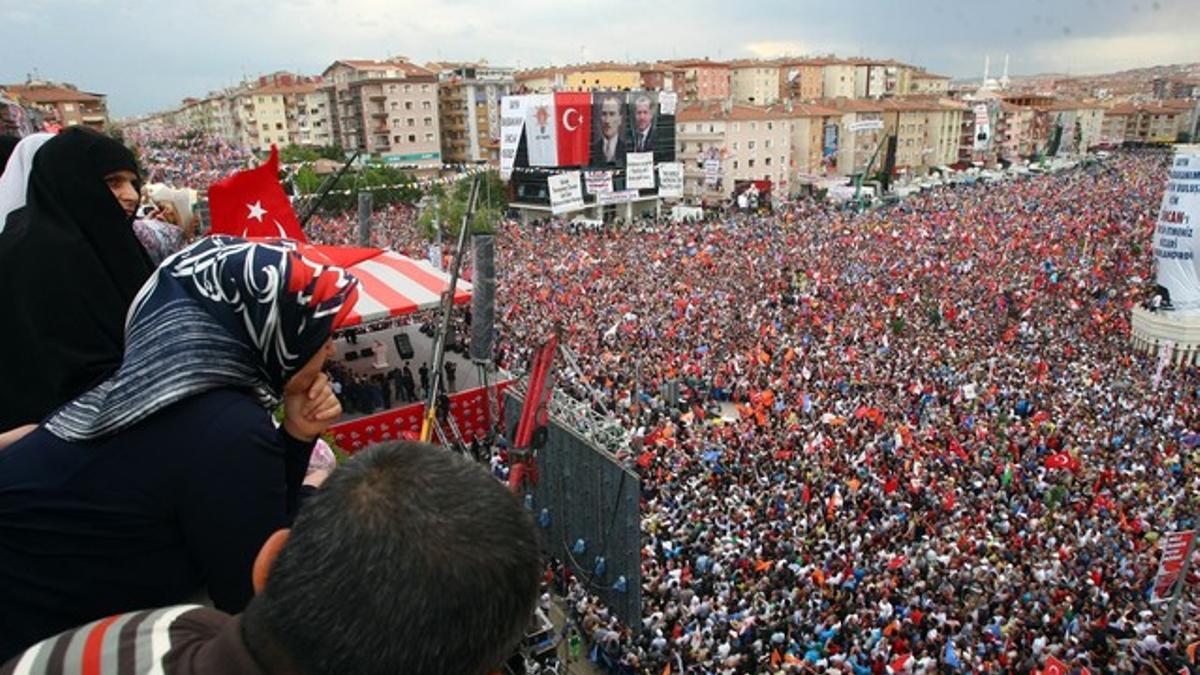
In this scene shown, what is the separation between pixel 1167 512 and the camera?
1240 centimetres

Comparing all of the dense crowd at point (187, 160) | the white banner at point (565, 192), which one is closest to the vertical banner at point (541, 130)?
the white banner at point (565, 192)

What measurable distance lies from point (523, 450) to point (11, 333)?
6355mm

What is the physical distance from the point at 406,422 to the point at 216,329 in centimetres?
1515

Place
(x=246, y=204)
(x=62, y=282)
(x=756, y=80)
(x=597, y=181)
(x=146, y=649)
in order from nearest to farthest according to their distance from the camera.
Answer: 1. (x=146, y=649)
2. (x=62, y=282)
3. (x=246, y=204)
4. (x=597, y=181)
5. (x=756, y=80)

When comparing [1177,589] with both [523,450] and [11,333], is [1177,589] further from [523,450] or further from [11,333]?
[11,333]

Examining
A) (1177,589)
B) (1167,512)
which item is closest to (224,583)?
(1177,589)

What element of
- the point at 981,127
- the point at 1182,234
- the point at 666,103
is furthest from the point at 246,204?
the point at 981,127

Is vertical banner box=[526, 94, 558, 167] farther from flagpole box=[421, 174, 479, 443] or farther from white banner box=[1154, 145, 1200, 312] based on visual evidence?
flagpole box=[421, 174, 479, 443]

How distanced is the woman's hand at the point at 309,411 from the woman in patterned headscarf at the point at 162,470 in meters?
0.17

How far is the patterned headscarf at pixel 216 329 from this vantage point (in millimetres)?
1521

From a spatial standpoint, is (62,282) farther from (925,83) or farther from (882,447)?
(925,83)

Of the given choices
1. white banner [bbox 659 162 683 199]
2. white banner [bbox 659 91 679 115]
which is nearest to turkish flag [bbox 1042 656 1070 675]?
white banner [bbox 659 162 683 199]

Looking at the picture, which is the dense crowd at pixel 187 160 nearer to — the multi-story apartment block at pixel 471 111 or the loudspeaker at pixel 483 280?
the multi-story apartment block at pixel 471 111

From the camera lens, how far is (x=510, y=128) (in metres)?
45.4
